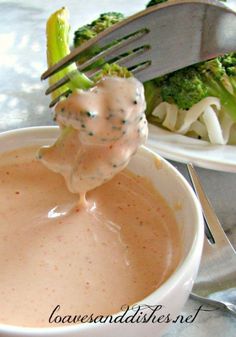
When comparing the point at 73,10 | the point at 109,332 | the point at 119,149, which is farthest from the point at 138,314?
the point at 73,10

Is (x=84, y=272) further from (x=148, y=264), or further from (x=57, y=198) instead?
(x=57, y=198)

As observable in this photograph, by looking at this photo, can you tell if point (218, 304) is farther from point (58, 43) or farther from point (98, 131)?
point (58, 43)

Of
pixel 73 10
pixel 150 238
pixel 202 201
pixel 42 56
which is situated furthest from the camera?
pixel 73 10

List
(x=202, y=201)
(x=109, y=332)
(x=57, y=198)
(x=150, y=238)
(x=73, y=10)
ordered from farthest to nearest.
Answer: (x=73, y=10) < (x=202, y=201) < (x=57, y=198) < (x=150, y=238) < (x=109, y=332)

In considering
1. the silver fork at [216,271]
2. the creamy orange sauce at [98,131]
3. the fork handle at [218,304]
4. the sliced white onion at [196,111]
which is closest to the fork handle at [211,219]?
the silver fork at [216,271]

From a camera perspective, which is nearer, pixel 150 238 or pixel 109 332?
pixel 109 332

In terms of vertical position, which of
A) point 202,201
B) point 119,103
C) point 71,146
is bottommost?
point 202,201
